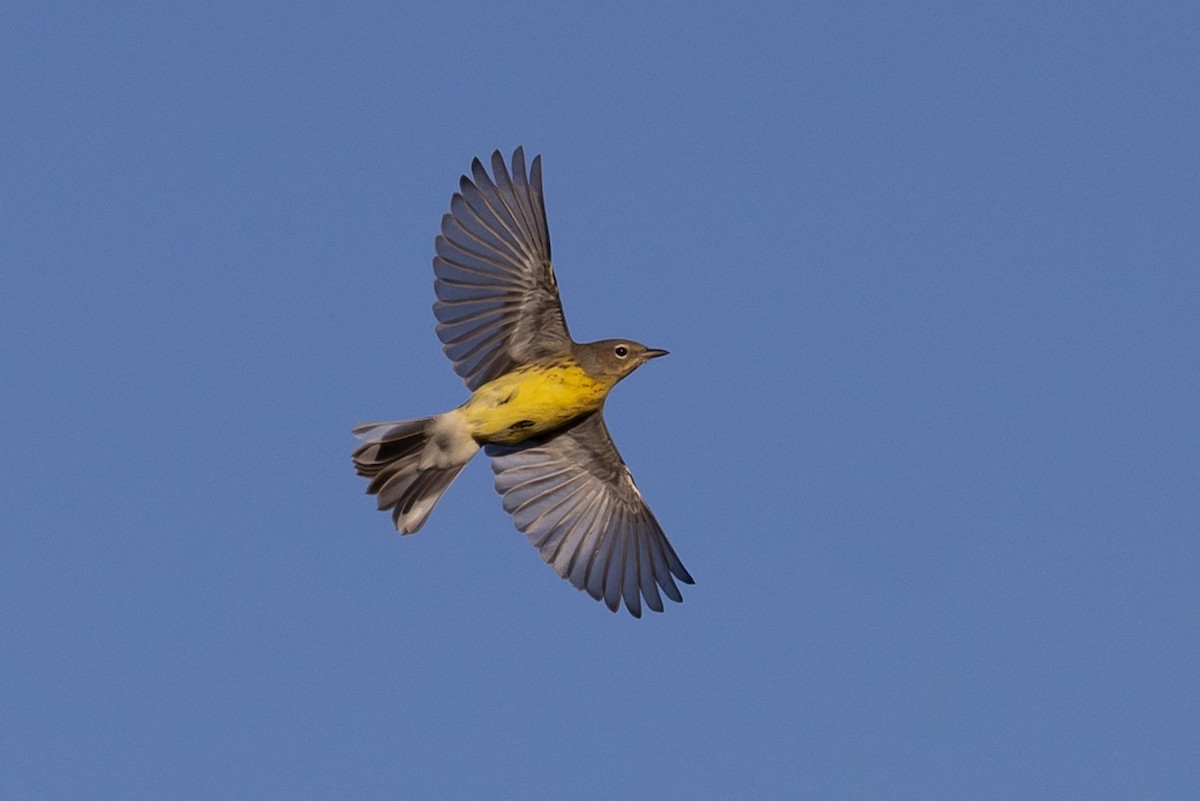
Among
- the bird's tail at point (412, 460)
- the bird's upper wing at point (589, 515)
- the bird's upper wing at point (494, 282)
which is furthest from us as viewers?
the bird's upper wing at point (589, 515)

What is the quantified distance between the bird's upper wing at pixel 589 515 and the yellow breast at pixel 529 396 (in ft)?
3.21

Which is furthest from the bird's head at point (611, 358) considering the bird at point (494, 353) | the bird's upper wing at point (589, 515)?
the bird's upper wing at point (589, 515)

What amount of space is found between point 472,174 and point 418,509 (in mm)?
2836

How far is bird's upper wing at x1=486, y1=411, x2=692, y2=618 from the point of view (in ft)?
57.2

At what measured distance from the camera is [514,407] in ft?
53.0

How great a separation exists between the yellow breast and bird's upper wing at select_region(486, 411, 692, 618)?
98cm

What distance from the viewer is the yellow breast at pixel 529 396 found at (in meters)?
16.1

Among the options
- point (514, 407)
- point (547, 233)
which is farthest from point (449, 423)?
point (547, 233)

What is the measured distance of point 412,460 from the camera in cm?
1630

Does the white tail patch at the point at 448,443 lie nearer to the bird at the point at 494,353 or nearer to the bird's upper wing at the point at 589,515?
the bird at the point at 494,353

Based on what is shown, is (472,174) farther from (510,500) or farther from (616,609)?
(616,609)

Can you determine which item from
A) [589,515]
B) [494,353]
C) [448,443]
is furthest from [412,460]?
[589,515]

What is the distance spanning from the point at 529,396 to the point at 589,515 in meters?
1.98

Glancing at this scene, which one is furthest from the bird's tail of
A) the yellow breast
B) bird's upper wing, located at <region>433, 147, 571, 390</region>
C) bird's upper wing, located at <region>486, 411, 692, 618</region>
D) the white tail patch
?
bird's upper wing, located at <region>486, 411, 692, 618</region>
